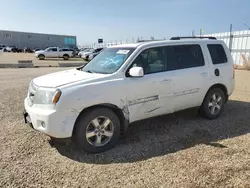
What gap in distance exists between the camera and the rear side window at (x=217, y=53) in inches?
201

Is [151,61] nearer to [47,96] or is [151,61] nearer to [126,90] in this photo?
[126,90]

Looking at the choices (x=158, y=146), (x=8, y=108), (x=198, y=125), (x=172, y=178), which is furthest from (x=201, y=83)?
(x=8, y=108)

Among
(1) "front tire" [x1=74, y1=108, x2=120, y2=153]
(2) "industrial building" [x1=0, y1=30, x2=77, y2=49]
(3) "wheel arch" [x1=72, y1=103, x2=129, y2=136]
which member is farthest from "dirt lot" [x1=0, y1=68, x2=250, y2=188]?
(2) "industrial building" [x1=0, y1=30, x2=77, y2=49]

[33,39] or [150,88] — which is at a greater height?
[33,39]

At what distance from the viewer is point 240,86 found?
930 cm

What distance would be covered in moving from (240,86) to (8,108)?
28.2ft

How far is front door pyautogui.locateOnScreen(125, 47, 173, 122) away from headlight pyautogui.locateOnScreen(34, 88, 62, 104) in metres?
1.17

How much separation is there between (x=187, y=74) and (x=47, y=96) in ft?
9.04

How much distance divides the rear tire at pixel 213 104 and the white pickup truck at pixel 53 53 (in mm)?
30145

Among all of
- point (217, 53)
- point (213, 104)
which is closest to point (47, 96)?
point (213, 104)

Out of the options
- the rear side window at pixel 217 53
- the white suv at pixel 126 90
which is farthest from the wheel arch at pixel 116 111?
the rear side window at pixel 217 53

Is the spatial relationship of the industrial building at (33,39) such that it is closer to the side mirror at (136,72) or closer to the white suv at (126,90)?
the white suv at (126,90)

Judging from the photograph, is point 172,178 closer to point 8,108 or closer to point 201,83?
point 201,83

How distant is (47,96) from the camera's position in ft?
11.2
